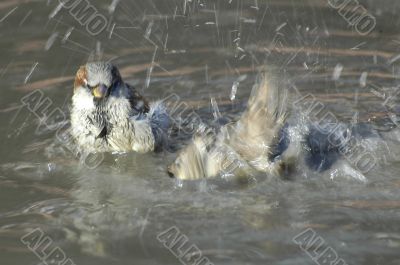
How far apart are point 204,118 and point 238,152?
1.24 metres

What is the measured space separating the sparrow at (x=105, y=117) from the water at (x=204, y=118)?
0.33 ft

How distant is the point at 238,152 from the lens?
4957 mm

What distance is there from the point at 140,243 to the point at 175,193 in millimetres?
684

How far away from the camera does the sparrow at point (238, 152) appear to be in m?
4.80

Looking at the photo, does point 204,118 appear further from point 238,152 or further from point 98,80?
point 238,152

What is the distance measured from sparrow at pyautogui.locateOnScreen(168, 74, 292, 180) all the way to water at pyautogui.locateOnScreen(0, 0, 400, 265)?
89 millimetres

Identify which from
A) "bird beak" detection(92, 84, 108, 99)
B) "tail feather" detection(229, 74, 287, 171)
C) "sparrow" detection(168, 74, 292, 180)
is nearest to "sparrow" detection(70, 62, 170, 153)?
"bird beak" detection(92, 84, 108, 99)

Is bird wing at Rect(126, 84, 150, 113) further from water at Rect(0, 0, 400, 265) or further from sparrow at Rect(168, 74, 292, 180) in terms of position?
sparrow at Rect(168, 74, 292, 180)

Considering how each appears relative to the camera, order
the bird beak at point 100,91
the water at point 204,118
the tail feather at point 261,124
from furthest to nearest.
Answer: the bird beak at point 100,91
the tail feather at point 261,124
the water at point 204,118

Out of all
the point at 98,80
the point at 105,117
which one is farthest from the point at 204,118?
the point at 98,80

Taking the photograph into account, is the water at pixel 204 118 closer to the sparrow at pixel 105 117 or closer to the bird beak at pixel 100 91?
the sparrow at pixel 105 117

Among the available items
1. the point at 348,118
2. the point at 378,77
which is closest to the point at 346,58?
the point at 378,77

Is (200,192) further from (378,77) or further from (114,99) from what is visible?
(378,77)

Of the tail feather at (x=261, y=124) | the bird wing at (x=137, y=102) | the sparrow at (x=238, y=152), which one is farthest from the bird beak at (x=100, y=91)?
the tail feather at (x=261, y=124)
